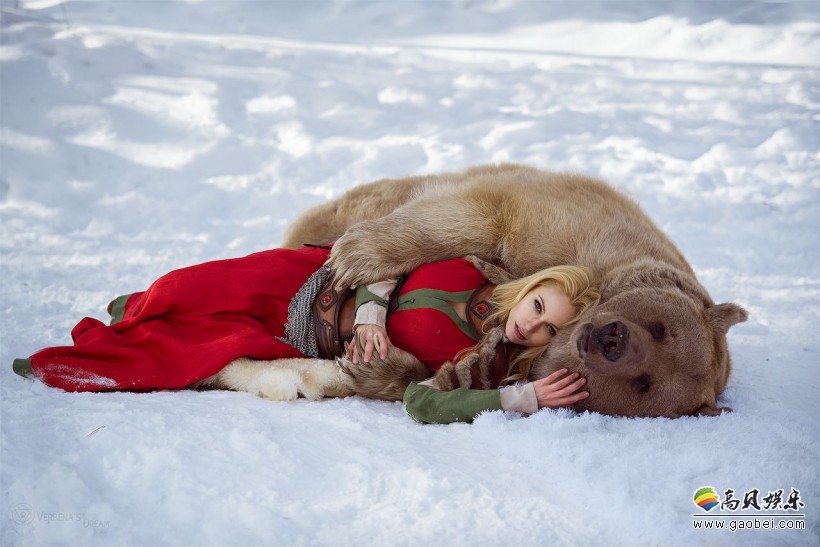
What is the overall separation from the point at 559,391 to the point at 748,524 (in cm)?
82

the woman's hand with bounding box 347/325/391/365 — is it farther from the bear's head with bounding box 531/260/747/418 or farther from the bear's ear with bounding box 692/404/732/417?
the bear's ear with bounding box 692/404/732/417

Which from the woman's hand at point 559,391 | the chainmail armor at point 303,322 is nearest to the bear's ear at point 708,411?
the woman's hand at point 559,391

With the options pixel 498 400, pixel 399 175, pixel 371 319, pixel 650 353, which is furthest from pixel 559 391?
pixel 399 175

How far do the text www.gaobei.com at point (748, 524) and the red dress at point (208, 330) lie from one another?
1.28 meters

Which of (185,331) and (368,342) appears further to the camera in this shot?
(185,331)

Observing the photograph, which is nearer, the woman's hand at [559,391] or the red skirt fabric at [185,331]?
the woman's hand at [559,391]

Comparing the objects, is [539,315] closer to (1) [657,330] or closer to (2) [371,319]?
(1) [657,330]

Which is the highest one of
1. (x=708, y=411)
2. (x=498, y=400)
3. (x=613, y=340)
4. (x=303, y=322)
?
(x=613, y=340)

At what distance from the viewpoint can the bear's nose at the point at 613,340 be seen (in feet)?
8.38

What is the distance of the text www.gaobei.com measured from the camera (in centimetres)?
195

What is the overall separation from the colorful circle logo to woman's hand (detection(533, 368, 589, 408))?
2.08 feet

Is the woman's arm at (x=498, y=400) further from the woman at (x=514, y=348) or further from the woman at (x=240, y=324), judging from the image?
the woman at (x=240, y=324)

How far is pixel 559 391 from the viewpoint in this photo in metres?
2.69

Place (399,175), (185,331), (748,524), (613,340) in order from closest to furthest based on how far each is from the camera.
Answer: (748,524) → (613,340) → (185,331) → (399,175)
